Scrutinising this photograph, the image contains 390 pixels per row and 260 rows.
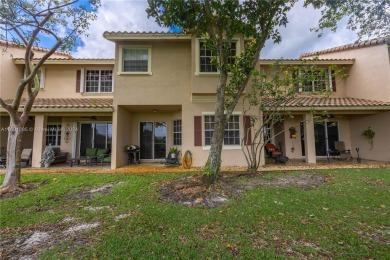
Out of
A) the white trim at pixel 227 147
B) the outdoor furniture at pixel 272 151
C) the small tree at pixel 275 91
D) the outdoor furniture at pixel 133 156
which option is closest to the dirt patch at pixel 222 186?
the small tree at pixel 275 91

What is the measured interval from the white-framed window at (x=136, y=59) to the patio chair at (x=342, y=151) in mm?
12657

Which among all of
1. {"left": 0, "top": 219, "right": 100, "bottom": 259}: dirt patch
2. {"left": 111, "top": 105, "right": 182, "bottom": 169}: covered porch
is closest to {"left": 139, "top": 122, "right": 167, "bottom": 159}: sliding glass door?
{"left": 111, "top": 105, "right": 182, "bottom": 169}: covered porch

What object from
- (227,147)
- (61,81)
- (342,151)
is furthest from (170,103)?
(342,151)

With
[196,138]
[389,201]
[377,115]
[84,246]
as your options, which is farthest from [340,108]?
[84,246]

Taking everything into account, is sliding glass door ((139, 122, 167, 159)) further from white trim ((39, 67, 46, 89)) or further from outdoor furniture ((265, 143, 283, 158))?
white trim ((39, 67, 46, 89))

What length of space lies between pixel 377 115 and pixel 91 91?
18.0 m

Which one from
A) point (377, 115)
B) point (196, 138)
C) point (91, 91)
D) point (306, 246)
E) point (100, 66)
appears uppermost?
point (100, 66)

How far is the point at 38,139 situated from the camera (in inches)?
438

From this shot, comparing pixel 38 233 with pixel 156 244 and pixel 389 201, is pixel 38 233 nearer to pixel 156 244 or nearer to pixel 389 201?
pixel 156 244

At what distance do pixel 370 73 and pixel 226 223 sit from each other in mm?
14487

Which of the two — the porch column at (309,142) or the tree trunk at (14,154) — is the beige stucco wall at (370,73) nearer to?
the porch column at (309,142)

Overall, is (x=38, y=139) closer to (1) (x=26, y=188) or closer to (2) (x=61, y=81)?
(2) (x=61, y=81)

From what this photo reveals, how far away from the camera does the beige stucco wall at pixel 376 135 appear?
11.8 m

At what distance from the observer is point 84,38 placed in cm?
828
